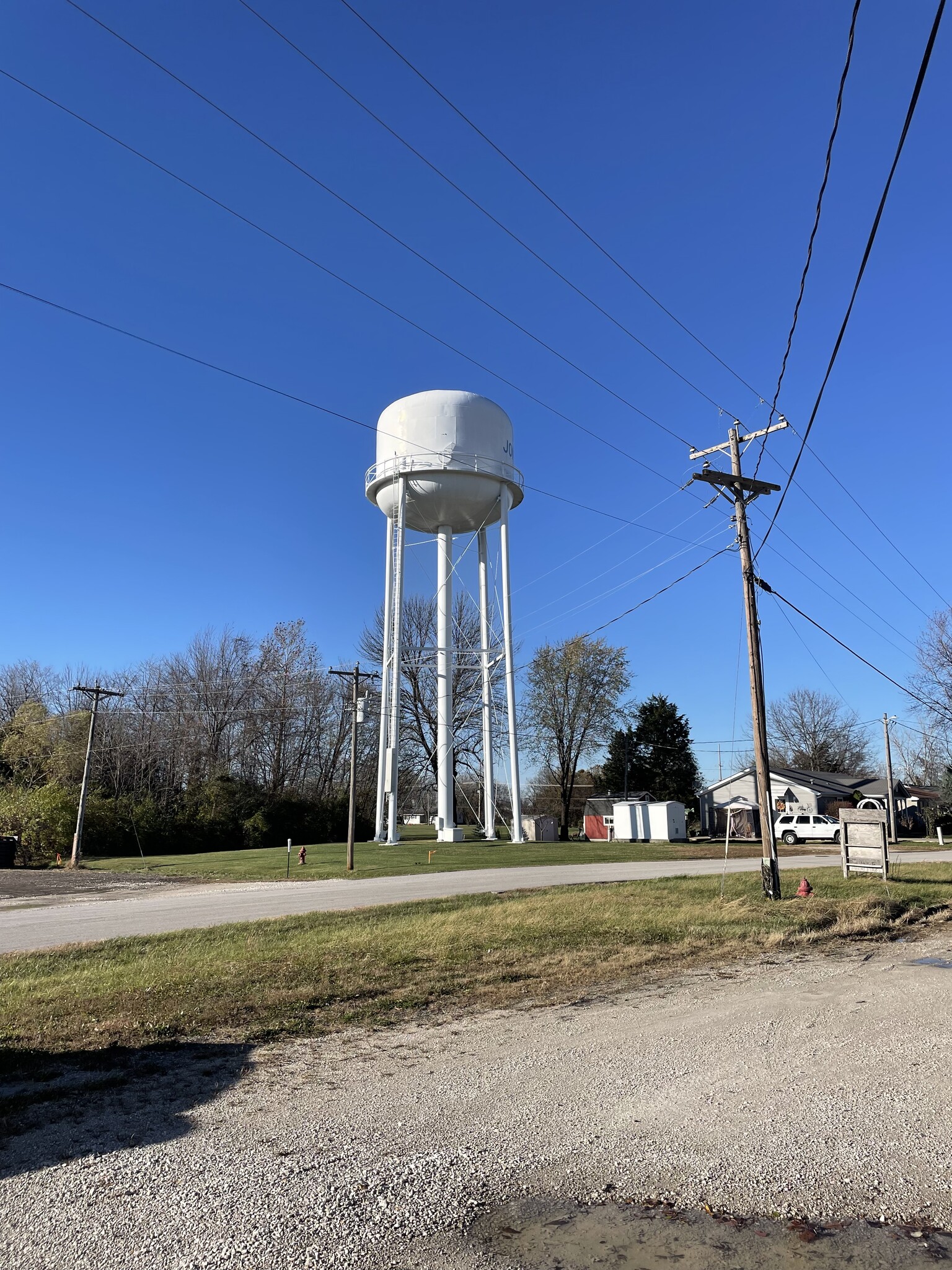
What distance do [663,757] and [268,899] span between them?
161 feet

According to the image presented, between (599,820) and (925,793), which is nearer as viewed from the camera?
(599,820)

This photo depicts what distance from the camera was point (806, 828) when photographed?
44.8 m

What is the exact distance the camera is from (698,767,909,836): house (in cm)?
5291

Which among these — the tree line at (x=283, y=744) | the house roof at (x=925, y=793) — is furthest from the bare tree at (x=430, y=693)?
the house roof at (x=925, y=793)

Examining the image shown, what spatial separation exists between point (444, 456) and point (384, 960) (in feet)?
88.8

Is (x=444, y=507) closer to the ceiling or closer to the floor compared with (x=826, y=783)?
closer to the ceiling

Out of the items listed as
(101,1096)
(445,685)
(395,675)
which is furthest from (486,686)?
(101,1096)

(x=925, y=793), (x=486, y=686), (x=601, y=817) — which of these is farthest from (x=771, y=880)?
(x=925, y=793)

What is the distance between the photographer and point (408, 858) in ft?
98.2

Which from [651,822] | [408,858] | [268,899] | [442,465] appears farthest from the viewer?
[651,822]

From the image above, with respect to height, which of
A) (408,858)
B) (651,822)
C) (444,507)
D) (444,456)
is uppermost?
(444,456)

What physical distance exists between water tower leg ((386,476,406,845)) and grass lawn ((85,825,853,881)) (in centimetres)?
171

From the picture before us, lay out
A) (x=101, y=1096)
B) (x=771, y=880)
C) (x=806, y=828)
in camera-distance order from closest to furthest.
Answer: (x=101, y=1096), (x=771, y=880), (x=806, y=828)

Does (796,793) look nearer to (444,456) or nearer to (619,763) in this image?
(619,763)
